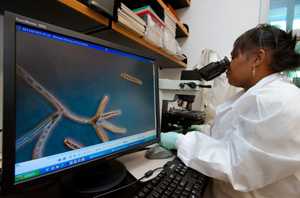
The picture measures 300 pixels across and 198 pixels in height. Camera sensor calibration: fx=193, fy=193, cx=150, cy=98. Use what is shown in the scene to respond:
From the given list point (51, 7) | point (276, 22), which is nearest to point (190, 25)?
point (276, 22)

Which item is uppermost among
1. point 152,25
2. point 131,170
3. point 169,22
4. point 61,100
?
point 169,22

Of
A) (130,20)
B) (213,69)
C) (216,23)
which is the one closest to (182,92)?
(213,69)

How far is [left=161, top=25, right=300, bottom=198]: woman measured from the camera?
2.00 feet

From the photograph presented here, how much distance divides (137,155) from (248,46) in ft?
2.41

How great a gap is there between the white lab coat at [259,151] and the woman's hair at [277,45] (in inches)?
6.2

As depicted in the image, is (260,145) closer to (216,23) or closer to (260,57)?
(260,57)

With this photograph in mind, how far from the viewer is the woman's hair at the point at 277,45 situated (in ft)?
2.88

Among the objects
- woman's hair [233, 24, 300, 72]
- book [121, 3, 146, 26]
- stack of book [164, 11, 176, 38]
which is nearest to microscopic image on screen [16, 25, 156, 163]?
book [121, 3, 146, 26]

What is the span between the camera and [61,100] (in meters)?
0.46

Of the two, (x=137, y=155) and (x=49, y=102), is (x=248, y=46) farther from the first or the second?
(x=49, y=102)

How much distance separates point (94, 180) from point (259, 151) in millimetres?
517

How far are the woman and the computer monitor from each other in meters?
0.25

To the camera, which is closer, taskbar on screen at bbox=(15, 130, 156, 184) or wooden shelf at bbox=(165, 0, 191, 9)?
taskbar on screen at bbox=(15, 130, 156, 184)

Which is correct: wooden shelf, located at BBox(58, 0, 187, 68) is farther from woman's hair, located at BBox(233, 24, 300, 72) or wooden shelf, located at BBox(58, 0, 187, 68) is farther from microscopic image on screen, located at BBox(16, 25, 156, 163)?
woman's hair, located at BBox(233, 24, 300, 72)
